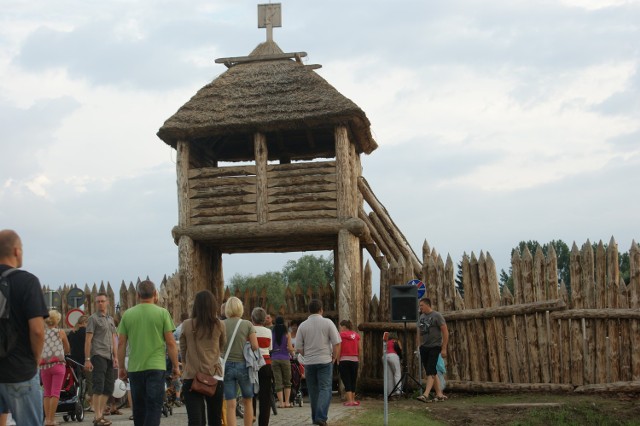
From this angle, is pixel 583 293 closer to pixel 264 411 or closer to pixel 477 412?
pixel 477 412

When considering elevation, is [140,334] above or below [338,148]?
below

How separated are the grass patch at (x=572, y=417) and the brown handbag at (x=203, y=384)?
5943 millimetres

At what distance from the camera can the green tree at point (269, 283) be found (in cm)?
6656

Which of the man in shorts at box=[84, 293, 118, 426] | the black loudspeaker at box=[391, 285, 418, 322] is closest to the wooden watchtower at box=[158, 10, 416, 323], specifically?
the black loudspeaker at box=[391, 285, 418, 322]

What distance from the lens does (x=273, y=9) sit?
22297mm

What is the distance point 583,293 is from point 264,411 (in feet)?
23.7

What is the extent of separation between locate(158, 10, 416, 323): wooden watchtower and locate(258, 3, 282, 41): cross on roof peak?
195 centimetres

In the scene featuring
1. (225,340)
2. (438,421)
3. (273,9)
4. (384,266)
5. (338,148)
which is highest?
(273,9)

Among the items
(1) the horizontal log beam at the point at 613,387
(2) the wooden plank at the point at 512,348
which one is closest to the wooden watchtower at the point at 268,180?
(2) the wooden plank at the point at 512,348

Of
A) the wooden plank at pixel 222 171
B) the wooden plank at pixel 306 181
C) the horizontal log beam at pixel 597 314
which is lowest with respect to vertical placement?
the horizontal log beam at pixel 597 314

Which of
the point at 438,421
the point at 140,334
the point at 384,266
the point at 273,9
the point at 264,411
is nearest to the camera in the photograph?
the point at 140,334

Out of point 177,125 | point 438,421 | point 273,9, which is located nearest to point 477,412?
point 438,421

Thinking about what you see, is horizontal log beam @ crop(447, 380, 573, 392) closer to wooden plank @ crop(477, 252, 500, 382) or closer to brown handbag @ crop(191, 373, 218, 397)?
wooden plank @ crop(477, 252, 500, 382)

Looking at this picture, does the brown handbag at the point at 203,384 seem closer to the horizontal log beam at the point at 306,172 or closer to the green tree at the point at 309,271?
the horizontal log beam at the point at 306,172
